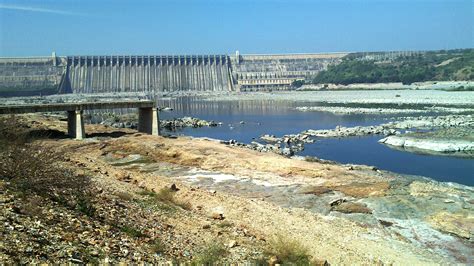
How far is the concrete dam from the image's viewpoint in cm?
11769

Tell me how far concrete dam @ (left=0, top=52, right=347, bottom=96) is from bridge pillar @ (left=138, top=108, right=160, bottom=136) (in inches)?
3315

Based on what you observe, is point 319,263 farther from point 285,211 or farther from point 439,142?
point 439,142

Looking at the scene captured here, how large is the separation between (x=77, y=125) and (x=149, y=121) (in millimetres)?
6354

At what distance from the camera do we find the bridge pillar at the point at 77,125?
90.4 ft

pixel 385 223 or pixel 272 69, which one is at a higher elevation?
pixel 272 69

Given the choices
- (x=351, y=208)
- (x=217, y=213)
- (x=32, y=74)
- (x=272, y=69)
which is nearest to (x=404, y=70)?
(x=272, y=69)

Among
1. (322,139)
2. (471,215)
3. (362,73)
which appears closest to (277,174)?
(471,215)

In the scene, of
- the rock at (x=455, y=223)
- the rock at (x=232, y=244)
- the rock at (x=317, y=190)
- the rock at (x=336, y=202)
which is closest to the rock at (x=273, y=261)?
the rock at (x=232, y=244)

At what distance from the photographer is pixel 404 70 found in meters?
113

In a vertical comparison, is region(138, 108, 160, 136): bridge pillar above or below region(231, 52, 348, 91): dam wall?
below

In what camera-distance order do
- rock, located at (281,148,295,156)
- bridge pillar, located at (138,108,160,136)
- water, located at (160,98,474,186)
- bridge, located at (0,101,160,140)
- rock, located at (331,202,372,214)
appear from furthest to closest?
bridge pillar, located at (138,108,160,136)
rock, located at (281,148,295,156)
bridge, located at (0,101,160,140)
water, located at (160,98,474,186)
rock, located at (331,202,372,214)

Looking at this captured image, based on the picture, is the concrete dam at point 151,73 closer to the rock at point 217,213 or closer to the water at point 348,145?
the water at point 348,145

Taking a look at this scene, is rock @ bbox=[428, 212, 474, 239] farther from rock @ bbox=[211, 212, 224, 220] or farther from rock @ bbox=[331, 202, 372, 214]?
rock @ bbox=[211, 212, 224, 220]

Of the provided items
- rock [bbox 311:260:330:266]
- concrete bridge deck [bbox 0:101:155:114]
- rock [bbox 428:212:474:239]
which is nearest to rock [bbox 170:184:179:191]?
rock [bbox 311:260:330:266]
